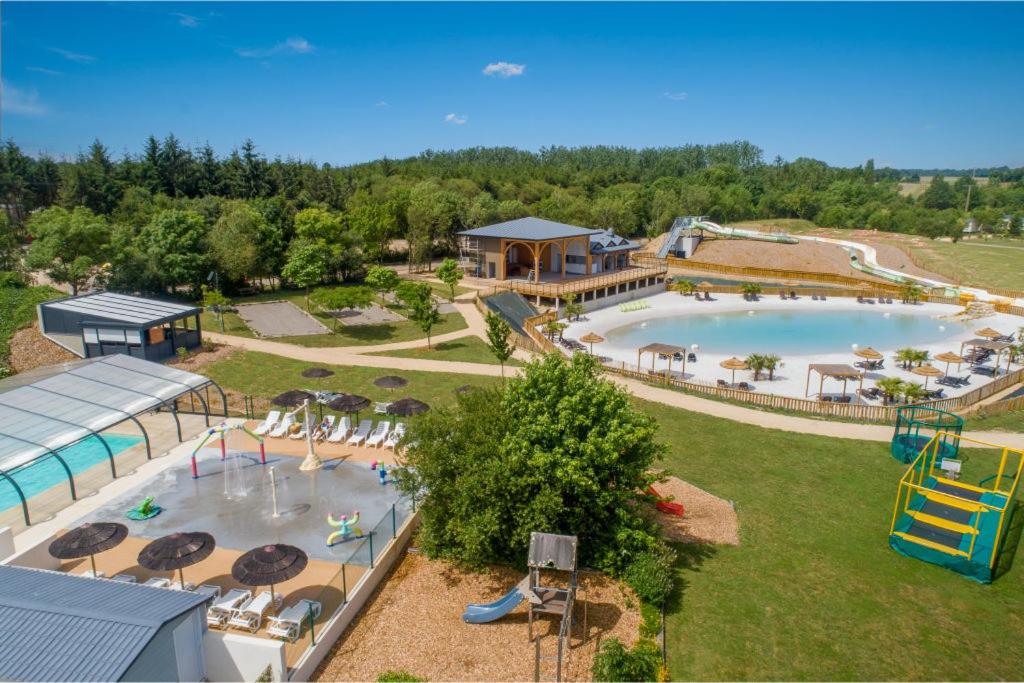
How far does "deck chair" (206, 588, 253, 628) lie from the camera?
12.3 m

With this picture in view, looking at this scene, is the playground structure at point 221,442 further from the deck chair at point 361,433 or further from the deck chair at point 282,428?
the deck chair at point 361,433

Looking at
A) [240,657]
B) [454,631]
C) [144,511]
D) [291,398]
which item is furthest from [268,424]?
[454,631]

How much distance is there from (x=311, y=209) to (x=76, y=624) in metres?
46.4

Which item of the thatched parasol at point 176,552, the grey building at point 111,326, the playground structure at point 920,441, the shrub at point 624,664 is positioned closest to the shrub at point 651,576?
the shrub at point 624,664

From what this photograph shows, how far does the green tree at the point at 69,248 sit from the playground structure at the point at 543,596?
3623cm

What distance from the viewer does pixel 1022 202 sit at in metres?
115

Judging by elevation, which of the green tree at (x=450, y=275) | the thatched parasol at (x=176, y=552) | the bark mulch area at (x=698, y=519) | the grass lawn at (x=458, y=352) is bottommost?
the bark mulch area at (x=698, y=519)

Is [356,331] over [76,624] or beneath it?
beneath

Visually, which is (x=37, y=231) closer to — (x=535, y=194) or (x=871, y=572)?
(x=871, y=572)

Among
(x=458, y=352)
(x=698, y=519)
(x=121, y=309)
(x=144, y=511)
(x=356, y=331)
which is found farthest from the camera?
(x=356, y=331)

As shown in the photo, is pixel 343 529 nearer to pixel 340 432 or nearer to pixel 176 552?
pixel 176 552

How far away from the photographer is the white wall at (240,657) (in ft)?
36.2

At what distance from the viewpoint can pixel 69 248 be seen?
37.8 metres

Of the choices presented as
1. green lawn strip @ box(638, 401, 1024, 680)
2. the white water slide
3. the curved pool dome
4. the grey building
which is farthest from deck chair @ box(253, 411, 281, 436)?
the white water slide
